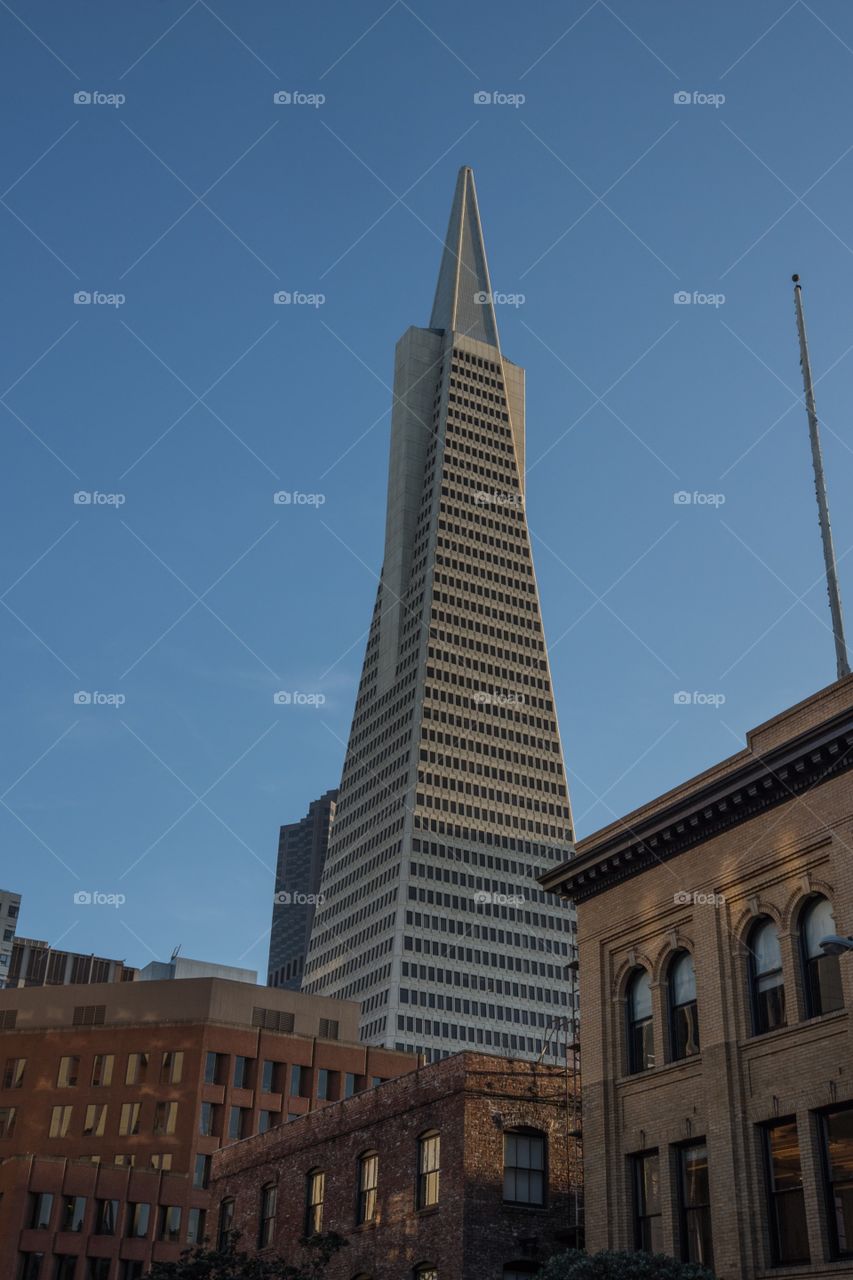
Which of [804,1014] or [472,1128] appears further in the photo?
[472,1128]

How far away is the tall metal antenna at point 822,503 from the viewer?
33781 millimetres

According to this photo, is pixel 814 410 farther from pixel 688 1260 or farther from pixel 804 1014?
pixel 688 1260

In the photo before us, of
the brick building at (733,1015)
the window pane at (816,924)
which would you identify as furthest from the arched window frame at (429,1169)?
the window pane at (816,924)

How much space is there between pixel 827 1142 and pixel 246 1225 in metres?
25.9

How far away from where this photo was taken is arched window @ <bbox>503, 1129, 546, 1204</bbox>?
125 ft

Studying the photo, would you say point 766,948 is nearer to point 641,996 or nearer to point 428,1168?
point 641,996

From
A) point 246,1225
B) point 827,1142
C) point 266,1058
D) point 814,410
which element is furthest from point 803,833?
point 266,1058

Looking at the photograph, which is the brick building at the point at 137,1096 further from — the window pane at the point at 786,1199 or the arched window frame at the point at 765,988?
the window pane at the point at 786,1199

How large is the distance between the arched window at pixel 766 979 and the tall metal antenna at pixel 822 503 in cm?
594

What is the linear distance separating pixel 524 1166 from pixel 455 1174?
1969 mm

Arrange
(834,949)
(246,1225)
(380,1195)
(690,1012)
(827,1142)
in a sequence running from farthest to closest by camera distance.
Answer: (246,1225) → (380,1195) → (690,1012) → (827,1142) → (834,949)

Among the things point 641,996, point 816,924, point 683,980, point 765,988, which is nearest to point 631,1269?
point 765,988

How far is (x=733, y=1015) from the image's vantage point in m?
32.1

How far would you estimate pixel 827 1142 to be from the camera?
95.9 ft
